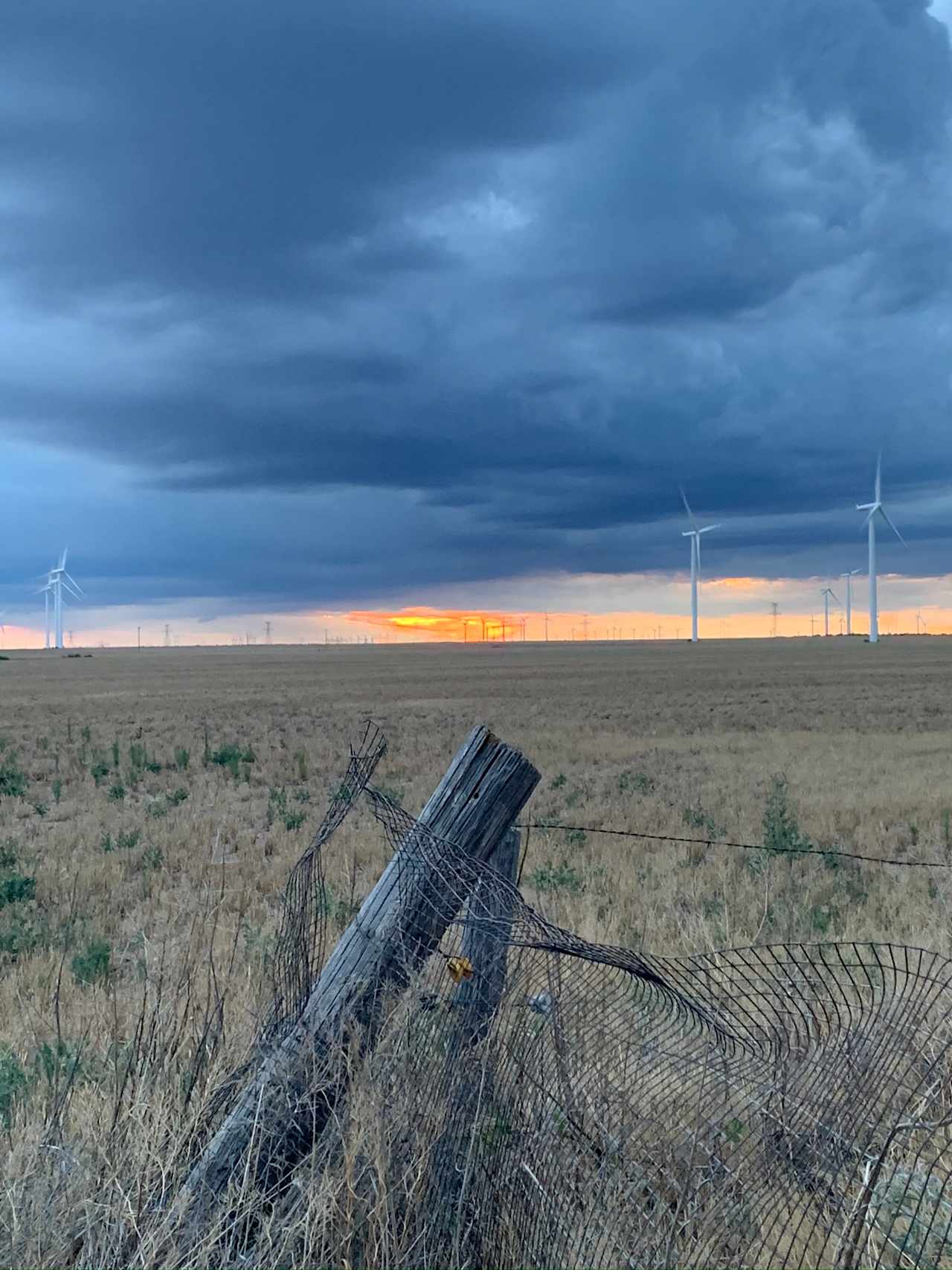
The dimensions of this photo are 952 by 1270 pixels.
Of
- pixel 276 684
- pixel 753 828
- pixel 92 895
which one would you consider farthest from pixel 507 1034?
pixel 276 684

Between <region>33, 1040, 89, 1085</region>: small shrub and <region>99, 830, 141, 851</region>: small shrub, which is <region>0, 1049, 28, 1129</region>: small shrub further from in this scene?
<region>99, 830, 141, 851</region>: small shrub

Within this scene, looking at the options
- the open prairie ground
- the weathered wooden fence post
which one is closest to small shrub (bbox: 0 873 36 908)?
the open prairie ground

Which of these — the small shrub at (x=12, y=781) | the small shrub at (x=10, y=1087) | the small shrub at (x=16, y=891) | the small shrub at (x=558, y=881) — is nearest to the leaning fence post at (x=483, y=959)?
the small shrub at (x=10, y=1087)

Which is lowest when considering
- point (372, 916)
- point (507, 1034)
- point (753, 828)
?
point (753, 828)

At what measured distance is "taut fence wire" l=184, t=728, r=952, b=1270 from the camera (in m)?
3.48

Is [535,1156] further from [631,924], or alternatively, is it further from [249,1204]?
[631,924]

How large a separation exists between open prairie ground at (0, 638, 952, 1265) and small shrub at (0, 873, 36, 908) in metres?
0.03

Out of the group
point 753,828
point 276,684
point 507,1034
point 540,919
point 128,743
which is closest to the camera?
point 540,919

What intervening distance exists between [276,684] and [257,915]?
195ft

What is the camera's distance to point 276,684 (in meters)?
68.1

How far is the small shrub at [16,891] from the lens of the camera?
33.6ft

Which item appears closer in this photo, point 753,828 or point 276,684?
point 753,828

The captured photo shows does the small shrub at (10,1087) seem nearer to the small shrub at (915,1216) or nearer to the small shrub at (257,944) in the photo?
the small shrub at (257,944)

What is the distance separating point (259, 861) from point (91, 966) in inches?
193
